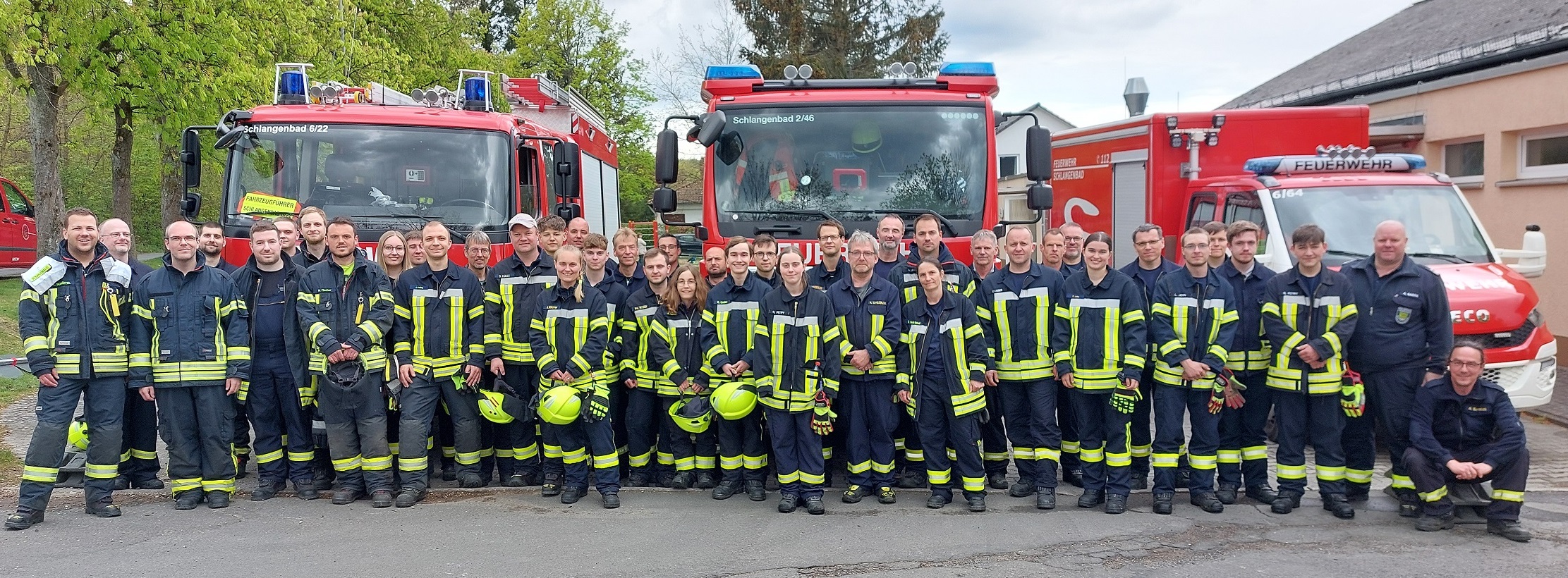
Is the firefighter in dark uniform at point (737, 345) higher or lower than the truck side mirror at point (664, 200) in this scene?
lower

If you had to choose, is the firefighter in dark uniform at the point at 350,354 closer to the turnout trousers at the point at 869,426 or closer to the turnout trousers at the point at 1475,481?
the turnout trousers at the point at 869,426

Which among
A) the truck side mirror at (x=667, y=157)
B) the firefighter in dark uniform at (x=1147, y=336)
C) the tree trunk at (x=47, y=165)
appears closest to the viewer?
the firefighter in dark uniform at (x=1147, y=336)

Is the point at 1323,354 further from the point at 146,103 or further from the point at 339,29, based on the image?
the point at 339,29

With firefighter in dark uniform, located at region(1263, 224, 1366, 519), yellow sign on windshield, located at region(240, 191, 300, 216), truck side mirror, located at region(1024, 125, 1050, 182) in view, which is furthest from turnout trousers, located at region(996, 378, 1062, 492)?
yellow sign on windshield, located at region(240, 191, 300, 216)

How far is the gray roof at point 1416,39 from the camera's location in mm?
12742

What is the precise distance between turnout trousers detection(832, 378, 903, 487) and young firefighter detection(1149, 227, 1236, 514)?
147 cm

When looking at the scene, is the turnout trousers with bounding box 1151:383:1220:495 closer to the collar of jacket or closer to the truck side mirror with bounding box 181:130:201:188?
the collar of jacket

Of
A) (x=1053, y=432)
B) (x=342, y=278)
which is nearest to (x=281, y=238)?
(x=342, y=278)

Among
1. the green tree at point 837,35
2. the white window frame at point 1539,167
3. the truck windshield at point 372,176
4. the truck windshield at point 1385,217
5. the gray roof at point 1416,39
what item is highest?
the green tree at point 837,35

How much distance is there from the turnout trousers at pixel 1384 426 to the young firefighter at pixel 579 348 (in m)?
4.18

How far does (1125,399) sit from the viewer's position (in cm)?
601

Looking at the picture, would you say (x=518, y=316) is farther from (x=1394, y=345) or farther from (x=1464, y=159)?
(x=1464, y=159)

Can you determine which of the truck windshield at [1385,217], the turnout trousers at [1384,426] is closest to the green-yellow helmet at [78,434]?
the turnout trousers at [1384,426]

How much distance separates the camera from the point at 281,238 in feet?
22.0
